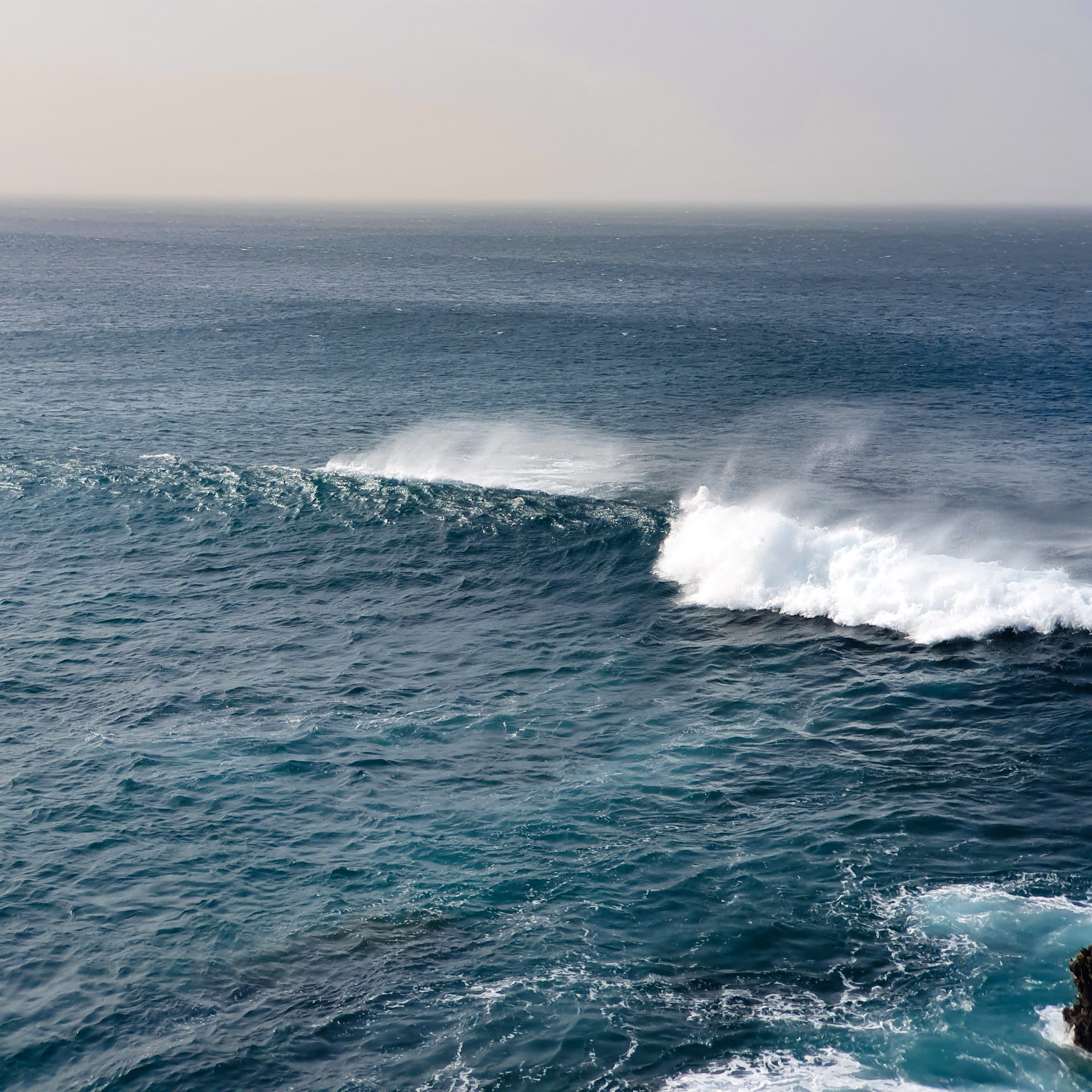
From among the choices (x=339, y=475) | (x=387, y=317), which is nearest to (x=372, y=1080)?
(x=339, y=475)

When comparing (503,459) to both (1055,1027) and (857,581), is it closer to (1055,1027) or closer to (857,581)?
(857,581)

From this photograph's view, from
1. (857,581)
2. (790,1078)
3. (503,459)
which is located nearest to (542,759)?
(790,1078)

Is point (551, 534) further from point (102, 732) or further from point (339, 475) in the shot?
point (102, 732)

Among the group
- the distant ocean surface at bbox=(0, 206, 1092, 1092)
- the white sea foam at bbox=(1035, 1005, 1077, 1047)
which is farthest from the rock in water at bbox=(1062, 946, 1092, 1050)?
the distant ocean surface at bbox=(0, 206, 1092, 1092)

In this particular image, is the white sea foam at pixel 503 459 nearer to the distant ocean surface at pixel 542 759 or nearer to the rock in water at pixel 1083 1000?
the distant ocean surface at pixel 542 759

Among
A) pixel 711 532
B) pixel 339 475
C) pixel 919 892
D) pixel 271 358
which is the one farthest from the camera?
pixel 271 358
